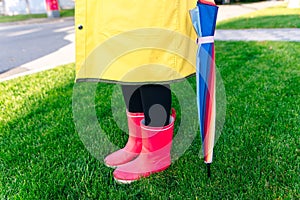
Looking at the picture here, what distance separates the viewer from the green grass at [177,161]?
116 centimetres

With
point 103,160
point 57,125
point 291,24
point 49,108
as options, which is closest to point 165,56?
point 103,160

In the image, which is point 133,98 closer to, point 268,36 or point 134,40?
point 134,40

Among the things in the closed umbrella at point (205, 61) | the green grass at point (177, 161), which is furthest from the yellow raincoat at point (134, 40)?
the green grass at point (177, 161)

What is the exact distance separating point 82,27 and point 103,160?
0.64m

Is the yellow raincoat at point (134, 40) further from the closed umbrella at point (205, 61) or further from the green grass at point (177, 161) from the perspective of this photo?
the green grass at point (177, 161)

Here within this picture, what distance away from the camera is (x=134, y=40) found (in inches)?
39.8

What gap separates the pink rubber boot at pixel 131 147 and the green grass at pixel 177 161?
2.1 inches

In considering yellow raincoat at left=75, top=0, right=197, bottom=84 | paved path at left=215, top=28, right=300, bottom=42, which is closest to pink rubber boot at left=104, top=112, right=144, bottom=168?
yellow raincoat at left=75, top=0, right=197, bottom=84

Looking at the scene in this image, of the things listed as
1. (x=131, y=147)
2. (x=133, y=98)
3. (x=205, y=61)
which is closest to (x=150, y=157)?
(x=131, y=147)

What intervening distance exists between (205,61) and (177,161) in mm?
535

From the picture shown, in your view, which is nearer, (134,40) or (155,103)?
(134,40)

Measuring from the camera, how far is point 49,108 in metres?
A: 2.00

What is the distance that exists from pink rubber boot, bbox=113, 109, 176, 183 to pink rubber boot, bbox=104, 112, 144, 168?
0.24ft

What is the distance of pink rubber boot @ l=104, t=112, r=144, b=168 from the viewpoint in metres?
1.31
